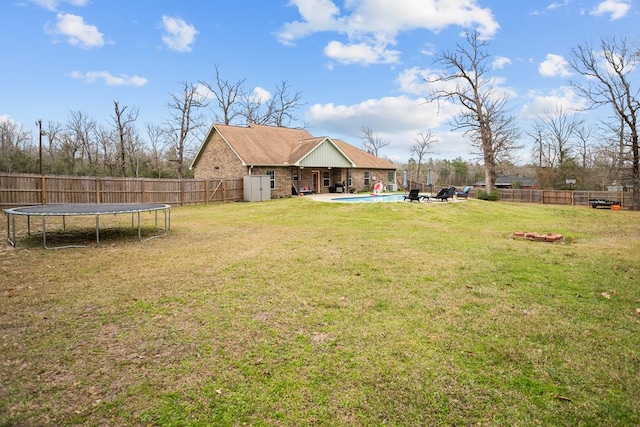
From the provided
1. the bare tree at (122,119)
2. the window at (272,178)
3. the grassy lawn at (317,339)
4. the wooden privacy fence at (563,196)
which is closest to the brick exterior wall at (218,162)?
the window at (272,178)

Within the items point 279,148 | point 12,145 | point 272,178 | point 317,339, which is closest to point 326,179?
point 279,148

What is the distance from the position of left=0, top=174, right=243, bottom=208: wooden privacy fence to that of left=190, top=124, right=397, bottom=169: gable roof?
290 cm

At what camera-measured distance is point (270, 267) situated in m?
6.78

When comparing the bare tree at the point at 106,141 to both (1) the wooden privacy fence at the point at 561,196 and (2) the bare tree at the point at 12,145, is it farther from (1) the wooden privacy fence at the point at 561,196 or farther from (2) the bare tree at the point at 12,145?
(1) the wooden privacy fence at the point at 561,196

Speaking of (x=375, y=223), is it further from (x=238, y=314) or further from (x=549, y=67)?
(x=549, y=67)

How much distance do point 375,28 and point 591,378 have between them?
19.3m

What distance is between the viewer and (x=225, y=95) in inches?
1587

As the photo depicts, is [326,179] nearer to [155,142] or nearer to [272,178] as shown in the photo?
[272,178]

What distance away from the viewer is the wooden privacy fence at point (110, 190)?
16.6 meters

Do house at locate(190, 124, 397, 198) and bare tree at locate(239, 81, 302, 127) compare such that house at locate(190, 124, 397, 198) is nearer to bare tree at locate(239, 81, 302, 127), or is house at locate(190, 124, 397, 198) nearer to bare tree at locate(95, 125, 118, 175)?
bare tree at locate(239, 81, 302, 127)

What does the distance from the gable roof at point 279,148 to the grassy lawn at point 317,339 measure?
1810 cm

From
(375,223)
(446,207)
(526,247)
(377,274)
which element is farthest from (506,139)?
(377,274)

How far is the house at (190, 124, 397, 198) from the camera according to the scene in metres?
25.3

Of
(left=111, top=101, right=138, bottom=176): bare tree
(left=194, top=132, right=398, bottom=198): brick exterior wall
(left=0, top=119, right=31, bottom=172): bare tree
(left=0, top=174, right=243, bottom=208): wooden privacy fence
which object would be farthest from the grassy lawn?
(left=0, top=119, right=31, bottom=172): bare tree
